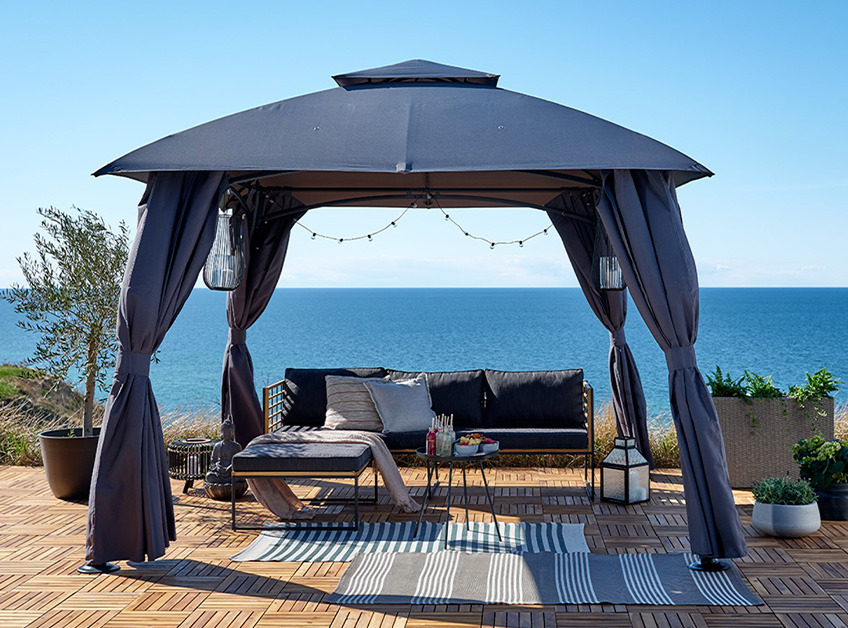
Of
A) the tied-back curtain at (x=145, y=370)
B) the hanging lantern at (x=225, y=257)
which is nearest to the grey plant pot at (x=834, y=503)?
the tied-back curtain at (x=145, y=370)

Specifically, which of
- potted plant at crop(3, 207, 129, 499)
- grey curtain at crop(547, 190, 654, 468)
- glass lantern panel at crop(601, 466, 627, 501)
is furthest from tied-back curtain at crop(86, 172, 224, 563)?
grey curtain at crop(547, 190, 654, 468)

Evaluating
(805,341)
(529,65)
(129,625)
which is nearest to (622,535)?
(129,625)

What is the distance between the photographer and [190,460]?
6.97 meters

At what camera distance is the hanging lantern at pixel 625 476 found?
6340mm

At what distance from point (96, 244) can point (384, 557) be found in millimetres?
3427

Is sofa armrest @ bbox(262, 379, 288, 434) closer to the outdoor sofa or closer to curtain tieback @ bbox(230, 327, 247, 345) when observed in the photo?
the outdoor sofa

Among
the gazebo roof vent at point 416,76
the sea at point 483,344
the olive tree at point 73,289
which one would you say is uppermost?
the gazebo roof vent at point 416,76

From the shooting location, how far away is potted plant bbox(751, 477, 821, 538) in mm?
5363

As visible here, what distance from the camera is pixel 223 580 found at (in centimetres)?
465

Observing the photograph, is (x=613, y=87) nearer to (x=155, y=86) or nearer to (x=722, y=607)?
(x=155, y=86)

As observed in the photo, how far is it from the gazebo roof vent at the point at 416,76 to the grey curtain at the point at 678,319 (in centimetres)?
154

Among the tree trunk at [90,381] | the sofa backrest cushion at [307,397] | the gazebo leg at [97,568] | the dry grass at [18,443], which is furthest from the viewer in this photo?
the dry grass at [18,443]

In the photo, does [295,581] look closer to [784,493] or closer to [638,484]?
[638,484]

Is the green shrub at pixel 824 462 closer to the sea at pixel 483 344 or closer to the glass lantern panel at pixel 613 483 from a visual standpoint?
the glass lantern panel at pixel 613 483
